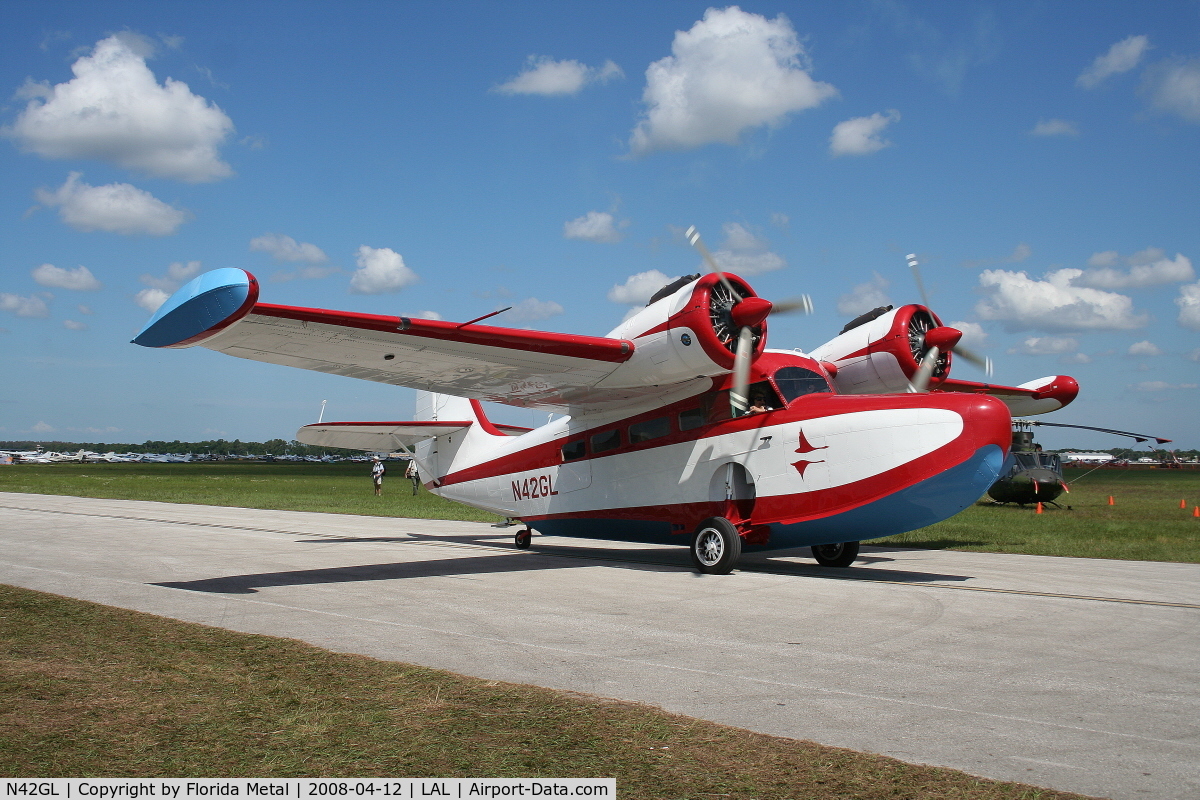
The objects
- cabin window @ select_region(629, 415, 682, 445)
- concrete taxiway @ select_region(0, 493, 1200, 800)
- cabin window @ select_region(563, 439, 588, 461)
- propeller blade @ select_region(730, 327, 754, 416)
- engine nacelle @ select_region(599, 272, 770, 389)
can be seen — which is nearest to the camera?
concrete taxiway @ select_region(0, 493, 1200, 800)

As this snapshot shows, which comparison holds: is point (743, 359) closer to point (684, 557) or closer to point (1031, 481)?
point (684, 557)

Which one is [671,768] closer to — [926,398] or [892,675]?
[892,675]

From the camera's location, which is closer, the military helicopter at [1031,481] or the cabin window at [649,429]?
the cabin window at [649,429]

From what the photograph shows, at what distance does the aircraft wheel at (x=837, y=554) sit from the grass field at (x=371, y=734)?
8846 millimetres

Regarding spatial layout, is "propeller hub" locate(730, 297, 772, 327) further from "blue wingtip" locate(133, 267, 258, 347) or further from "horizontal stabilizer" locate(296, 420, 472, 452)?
"horizontal stabilizer" locate(296, 420, 472, 452)

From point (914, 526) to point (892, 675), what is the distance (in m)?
5.58

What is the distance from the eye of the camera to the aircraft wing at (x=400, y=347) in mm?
7613

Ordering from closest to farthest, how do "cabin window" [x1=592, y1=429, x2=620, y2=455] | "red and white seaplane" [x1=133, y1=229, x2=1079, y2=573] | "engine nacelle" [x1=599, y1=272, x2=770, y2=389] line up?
"red and white seaplane" [x1=133, y1=229, x2=1079, y2=573] < "engine nacelle" [x1=599, y1=272, x2=770, y2=389] < "cabin window" [x1=592, y1=429, x2=620, y2=455]

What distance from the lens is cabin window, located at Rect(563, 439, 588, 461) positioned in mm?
14648

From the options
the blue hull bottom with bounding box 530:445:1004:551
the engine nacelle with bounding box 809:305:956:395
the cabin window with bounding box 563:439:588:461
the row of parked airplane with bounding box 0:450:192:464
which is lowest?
the blue hull bottom with bounding box 530:445:1004:551

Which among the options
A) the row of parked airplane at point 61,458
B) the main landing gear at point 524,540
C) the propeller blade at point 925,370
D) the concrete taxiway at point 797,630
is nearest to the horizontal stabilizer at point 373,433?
the concrete taxiway at point 797,630

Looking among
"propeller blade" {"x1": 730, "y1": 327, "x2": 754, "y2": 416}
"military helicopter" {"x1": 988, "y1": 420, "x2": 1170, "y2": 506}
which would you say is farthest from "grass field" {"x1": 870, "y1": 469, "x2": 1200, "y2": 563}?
"propeller blade" {"x1": 730, "y1": 327, "x2": 754, "y2": 416}

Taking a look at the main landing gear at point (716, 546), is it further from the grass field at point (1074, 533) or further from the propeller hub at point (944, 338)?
the grass field at point (1074, 533)

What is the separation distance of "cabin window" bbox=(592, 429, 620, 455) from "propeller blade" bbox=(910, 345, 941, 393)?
16.3ft
